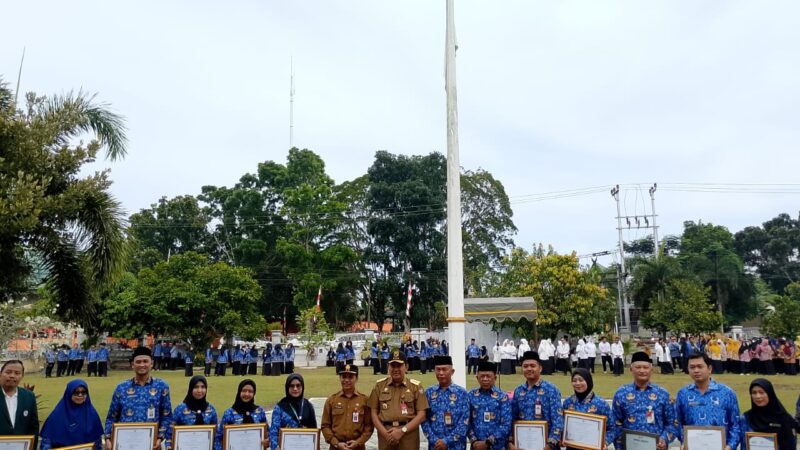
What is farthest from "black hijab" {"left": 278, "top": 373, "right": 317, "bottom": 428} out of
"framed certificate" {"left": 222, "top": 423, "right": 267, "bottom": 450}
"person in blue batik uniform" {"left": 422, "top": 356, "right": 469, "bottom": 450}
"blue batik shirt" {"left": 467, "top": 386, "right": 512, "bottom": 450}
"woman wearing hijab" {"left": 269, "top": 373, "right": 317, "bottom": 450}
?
"blue batik shirt" {"left": 467, "top": 386, "right": 512, "bottom": 450}

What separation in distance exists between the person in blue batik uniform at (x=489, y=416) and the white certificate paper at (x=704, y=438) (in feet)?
5.07

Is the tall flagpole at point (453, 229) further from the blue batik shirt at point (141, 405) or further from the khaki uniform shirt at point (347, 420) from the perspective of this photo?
the blue batik shirt at point (141, 405)

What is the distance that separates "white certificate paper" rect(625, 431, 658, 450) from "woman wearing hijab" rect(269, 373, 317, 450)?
9.30 ft

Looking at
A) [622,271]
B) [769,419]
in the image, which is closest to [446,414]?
[769,419]

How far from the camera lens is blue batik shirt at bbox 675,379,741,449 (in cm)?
534

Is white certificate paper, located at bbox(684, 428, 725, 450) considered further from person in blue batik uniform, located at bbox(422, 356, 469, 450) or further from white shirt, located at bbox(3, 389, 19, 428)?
white shirt, located at bbox(3, 389, 19, 428)

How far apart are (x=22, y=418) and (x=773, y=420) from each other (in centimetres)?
672

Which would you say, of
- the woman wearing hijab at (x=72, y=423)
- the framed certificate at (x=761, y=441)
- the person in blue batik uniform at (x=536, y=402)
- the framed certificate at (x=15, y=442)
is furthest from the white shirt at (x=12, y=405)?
the framed certificate at (x=761, y=441)

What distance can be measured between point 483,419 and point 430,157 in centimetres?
3747

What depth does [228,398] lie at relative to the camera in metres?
→ 15.0

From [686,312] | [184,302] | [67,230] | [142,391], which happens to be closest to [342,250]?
[184,302]

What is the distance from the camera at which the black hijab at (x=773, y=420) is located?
5285 millimetres

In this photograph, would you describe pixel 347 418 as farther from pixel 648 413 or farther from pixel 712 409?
pixel 712 409

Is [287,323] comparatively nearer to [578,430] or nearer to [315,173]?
[315,173]
